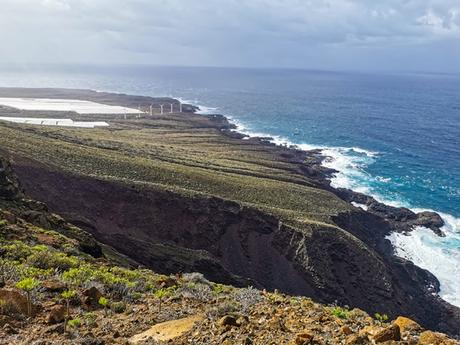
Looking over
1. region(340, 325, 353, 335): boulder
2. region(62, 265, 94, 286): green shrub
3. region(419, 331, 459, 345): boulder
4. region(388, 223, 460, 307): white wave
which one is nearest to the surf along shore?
region(388, 223, 460, 307): white wave

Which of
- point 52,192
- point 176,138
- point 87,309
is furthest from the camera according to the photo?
point 176,138

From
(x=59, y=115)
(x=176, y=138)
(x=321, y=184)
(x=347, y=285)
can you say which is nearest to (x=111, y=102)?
(x=59, y=115)

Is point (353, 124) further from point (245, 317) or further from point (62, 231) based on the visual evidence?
point (245, 317)

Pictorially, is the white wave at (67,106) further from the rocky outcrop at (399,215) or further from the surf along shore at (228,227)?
the rocky outcrop at (399,215)

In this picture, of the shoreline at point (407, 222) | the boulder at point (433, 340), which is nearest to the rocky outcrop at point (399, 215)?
the shoreline at point (407, 222)

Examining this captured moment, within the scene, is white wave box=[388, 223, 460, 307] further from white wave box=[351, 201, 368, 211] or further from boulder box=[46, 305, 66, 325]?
boulder box=[46, 305, 66, 325]

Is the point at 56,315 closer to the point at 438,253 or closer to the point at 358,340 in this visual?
the point at 358,340

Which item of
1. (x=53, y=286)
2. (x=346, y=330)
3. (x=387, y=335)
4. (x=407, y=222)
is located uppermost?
(x=387, y=335)

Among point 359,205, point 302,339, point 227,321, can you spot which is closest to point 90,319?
point 227,321
